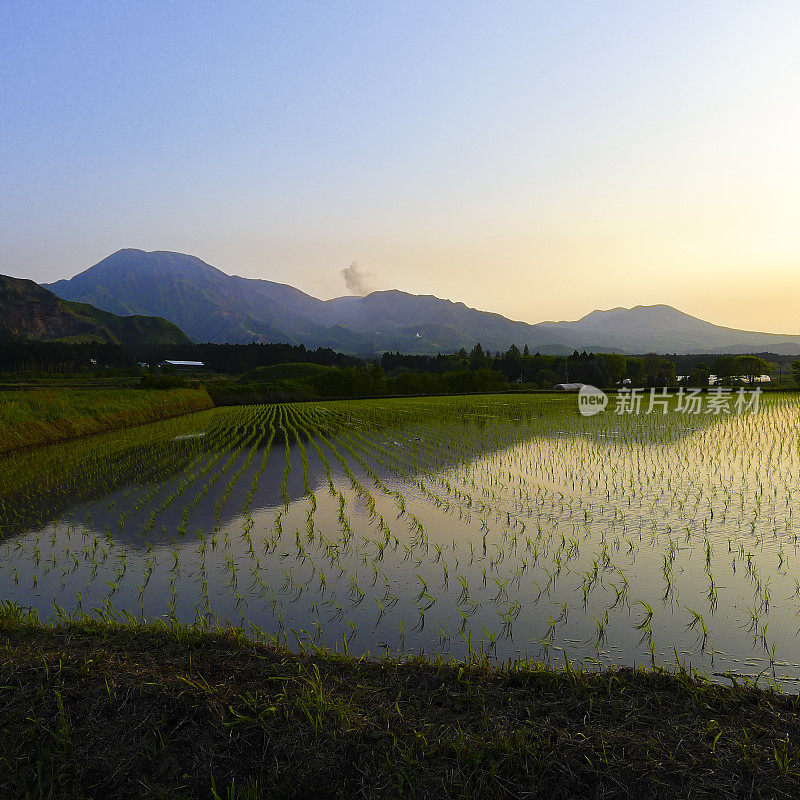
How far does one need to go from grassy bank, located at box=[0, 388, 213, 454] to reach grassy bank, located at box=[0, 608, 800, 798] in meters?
15.9

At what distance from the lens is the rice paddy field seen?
4.44m

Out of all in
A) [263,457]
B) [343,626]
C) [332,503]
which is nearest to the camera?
[343,626]

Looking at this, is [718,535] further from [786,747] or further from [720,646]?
[786,747]


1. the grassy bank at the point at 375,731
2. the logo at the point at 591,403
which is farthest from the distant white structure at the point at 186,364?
the grassy bank at the point at 375,731

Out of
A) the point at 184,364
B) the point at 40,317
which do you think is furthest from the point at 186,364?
the point at 40,317

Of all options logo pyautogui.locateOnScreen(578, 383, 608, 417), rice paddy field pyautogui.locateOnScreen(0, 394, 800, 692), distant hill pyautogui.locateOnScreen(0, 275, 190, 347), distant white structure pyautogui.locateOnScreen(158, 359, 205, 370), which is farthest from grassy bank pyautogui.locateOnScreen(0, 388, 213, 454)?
distant hill pyautogui.locateOnScreen(0, 275, 190, 347)

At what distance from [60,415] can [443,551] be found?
18.7 metres

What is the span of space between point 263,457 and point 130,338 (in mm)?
209415

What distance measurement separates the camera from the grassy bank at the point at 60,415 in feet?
54.7

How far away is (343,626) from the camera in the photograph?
461 centimetres

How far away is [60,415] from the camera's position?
63.6 feet

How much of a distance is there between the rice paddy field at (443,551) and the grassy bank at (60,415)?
8.22 ft

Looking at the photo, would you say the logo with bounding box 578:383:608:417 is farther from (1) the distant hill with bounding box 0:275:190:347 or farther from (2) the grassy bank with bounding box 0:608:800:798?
(1) the distant hill with bounding box 0:275:190:347

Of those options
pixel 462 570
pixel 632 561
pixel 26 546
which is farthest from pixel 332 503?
pixel 632 561
